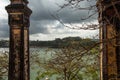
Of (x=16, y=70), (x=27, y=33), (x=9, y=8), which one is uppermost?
(x=9, y=8)

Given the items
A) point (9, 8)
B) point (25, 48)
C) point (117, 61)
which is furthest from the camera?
point (25, 48)

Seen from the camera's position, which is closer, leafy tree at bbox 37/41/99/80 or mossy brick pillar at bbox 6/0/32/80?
leafy tree at bbox 37/41/99/80

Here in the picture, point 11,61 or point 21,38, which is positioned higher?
point 21,38

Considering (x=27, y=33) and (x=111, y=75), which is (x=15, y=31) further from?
(x=111, y=75)

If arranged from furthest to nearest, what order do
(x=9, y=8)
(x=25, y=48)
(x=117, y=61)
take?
(x=25, y=48) → (x=9, y=8) → (x=117, y=61)

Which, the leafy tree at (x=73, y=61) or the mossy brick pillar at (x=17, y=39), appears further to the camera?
the mossy brick pillar at (x=17, y=39)

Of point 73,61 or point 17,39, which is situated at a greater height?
point 17,39

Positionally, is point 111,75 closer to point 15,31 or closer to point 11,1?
point 15,31

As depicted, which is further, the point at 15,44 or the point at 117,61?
the point at 15,44


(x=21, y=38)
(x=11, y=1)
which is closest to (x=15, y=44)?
(x=21, y=38)

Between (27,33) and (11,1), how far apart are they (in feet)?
5.92

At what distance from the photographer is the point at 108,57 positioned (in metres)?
8.70

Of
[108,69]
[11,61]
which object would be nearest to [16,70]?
[11,61]

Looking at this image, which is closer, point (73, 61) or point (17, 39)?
point (73, 61)
